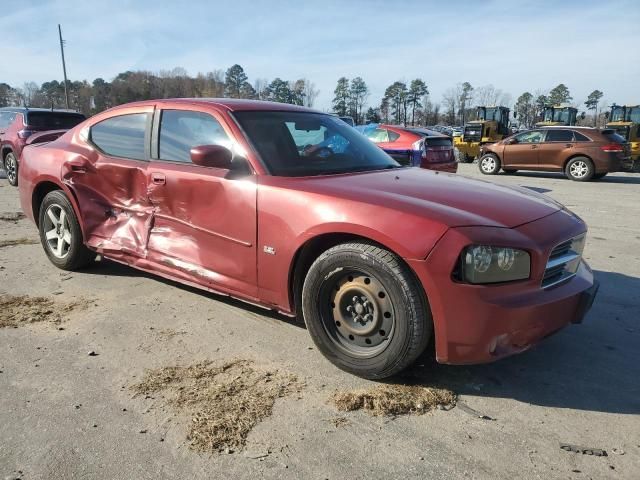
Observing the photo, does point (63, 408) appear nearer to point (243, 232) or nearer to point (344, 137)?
point (243, 232)

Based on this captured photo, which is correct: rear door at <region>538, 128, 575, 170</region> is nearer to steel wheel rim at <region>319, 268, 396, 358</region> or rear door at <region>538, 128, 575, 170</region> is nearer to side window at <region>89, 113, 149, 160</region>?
side window at <region>89, 113, 149, 160</region>

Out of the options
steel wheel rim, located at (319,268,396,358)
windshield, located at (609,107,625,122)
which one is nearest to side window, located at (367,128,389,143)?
steel wheel rim, located at (319,268,396,358)

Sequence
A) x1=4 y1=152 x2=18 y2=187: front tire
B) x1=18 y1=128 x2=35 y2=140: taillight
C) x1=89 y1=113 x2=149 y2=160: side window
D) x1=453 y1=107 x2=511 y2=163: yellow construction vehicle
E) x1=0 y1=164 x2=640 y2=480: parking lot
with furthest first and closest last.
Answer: x1=453 y1=107 x2=511 y2=163: yellow construction vehicle
x1=4 y1=152 x2=18 y2=187: front tire
x1=18 y1=128 x2=35 y2=140: taillight
x1=89 y1=113 x2=149 y2=160: side window
x1=0 y1=164 x2=640 y2=480: parking lot

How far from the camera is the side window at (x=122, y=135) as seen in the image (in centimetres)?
404

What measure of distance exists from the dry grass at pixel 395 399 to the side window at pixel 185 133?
1.85 metres

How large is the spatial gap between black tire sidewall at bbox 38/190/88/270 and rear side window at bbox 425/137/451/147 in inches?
299

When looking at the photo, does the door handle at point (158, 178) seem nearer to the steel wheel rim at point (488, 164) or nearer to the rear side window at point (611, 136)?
the rear side window at point (611, 136)

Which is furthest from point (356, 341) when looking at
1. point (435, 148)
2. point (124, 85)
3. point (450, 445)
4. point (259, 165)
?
point (124, 85)

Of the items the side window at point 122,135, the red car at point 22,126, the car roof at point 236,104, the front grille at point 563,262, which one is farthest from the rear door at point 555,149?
the side window at point 122,135

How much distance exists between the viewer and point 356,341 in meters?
2.92

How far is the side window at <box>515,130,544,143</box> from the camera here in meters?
15.1

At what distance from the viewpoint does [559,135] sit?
14.7 m

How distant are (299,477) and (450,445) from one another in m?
0.72

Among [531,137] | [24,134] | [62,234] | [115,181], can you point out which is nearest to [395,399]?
[115,181]
